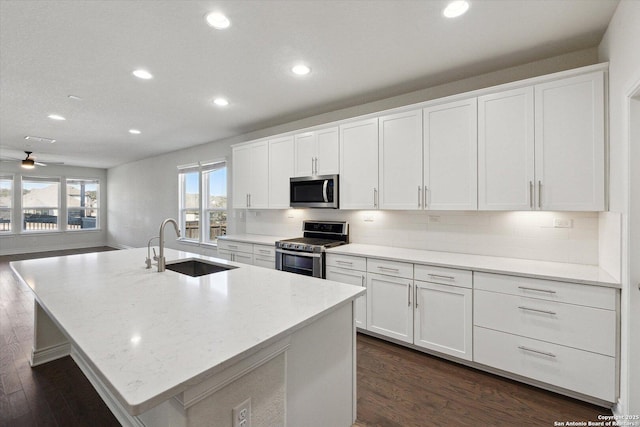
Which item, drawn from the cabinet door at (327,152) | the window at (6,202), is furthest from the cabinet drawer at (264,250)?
the window at (6,202)

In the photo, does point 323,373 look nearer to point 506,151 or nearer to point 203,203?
point 506,151

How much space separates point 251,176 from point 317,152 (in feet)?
4.42

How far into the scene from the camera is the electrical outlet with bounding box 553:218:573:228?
8.03 ft

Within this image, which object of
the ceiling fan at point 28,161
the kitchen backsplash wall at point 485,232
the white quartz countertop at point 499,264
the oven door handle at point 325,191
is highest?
the ceiling fan at point 28,161

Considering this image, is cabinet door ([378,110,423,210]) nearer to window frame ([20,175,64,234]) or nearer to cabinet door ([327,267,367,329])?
cabinet door ([327,267,367,329])

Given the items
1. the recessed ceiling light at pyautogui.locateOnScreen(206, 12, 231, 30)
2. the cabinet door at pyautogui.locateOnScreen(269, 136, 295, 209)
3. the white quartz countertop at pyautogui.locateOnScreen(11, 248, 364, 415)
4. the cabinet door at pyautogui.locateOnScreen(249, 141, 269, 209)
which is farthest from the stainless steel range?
the recessed ceiling light at pyautogui.locateOnScreen(206, 12, 231, 30)

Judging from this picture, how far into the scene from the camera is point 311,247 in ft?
11.0

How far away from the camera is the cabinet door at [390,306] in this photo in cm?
272

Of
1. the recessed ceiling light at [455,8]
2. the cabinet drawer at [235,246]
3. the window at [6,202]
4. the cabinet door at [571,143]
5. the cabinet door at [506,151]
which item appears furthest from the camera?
the window at [6,202]

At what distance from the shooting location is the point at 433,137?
282cm

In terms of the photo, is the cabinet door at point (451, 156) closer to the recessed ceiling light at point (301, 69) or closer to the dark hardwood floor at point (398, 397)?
the recessed ceiling light at point (301, 69)

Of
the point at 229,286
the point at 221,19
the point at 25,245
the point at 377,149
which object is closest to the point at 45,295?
the point at 229,286

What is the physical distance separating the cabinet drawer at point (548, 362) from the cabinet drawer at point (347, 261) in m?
1.14

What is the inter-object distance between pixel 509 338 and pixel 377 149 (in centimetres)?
210
